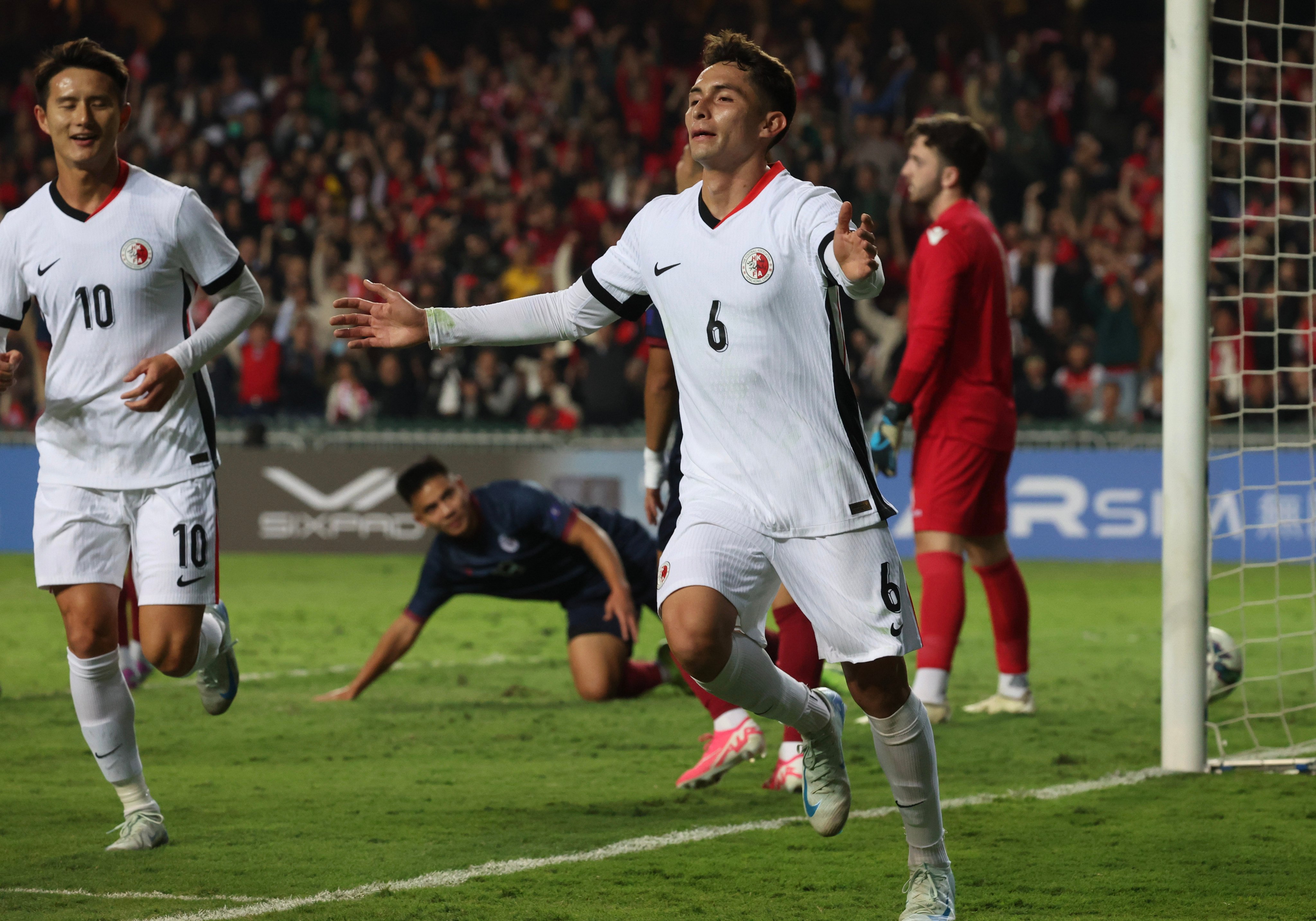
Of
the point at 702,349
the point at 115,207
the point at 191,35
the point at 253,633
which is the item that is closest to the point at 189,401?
the point at 115,207

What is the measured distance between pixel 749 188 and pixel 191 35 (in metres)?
19.8

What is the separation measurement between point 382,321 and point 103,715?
161 cm

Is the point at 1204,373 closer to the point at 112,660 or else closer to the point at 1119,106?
the point at 112,660

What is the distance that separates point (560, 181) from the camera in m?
18.8

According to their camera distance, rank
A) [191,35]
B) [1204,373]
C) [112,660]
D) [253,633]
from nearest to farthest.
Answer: [112,660] → [1204,373] → [253,633] → [191,35]

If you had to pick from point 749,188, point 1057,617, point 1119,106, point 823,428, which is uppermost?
point 1119,106

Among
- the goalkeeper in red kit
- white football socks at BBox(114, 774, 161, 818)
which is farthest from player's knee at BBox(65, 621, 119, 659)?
the goalkeeper in red kit

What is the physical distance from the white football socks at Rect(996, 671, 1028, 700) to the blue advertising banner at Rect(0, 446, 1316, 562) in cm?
581

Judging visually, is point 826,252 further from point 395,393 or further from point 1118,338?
point 395,393

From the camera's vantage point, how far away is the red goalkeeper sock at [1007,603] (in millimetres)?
6996

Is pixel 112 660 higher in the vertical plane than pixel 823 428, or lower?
lower

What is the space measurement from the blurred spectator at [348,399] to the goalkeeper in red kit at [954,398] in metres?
9.65

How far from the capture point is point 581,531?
24.2 ft

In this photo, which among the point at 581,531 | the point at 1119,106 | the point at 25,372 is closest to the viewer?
the point at 581,531
